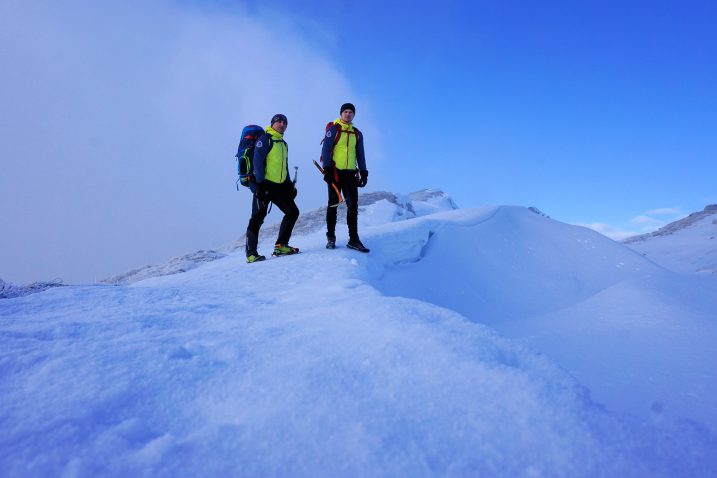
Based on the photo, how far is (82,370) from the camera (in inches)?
72.1

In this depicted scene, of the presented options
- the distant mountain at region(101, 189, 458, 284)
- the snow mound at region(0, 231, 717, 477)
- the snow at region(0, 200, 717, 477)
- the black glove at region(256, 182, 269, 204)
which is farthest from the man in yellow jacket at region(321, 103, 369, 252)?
the distant mountain at region(101, 189, 458, 284)

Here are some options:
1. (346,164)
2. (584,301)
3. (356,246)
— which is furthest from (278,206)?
(584,301)

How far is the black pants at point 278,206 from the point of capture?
602cm

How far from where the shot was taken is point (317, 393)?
5.93 ft

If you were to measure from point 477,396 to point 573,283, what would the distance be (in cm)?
569

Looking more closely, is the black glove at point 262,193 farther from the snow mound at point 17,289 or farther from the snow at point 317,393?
the snow mound at point 17,289

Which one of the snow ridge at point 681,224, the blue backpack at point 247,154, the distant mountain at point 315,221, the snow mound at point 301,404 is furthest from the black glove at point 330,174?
the snow ridge at point 681,224

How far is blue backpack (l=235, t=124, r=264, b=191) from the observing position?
6043 mm

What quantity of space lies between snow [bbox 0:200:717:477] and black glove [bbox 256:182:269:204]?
99.0 inches

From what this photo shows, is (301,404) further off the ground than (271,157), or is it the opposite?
(271,157)

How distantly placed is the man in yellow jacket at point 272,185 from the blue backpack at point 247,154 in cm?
16

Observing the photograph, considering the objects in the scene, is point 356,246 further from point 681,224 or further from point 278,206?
point 681,224

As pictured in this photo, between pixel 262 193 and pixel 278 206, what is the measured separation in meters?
0.33

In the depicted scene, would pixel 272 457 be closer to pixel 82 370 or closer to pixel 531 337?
pixel 82 370
